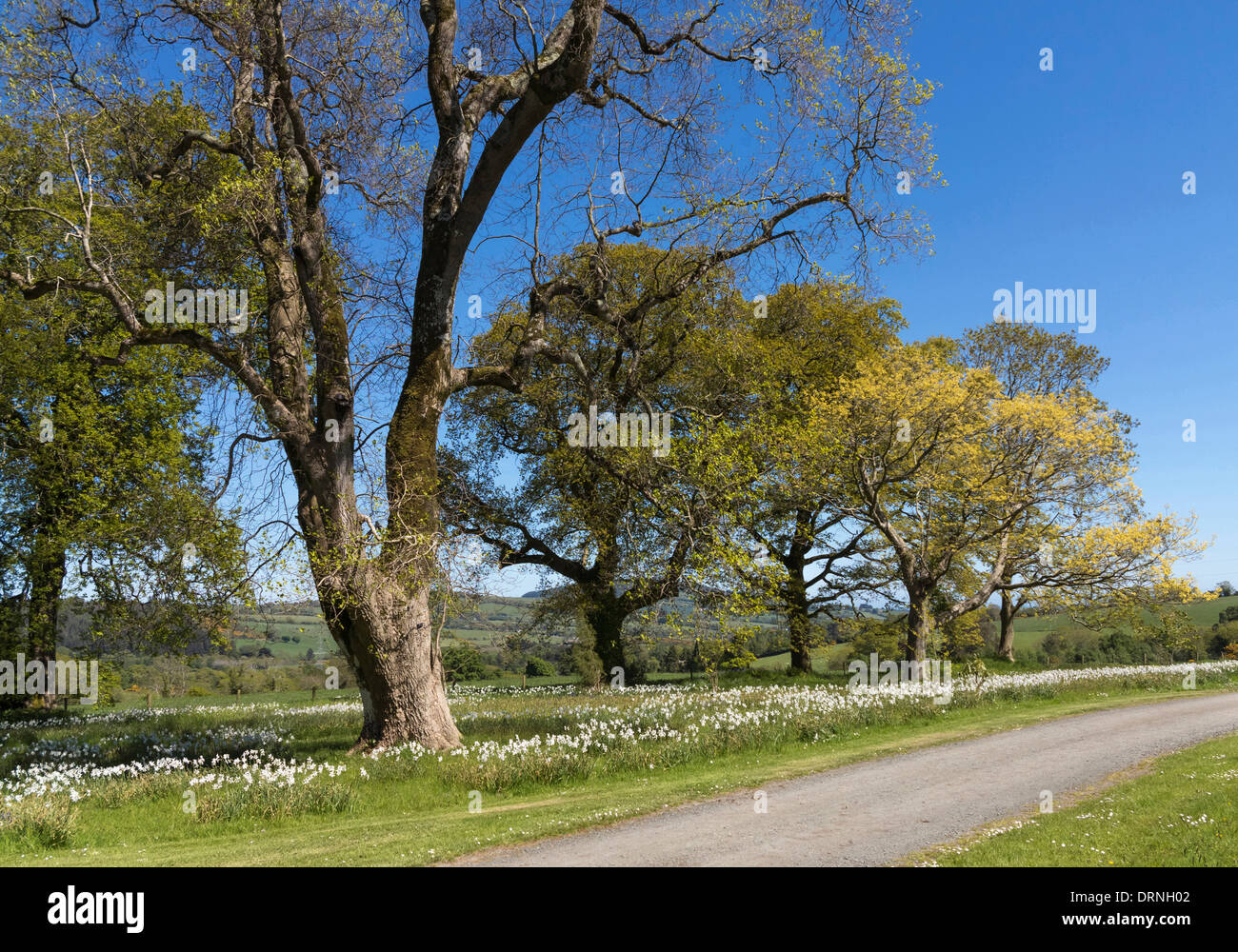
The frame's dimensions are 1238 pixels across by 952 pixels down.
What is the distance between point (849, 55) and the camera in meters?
14.7

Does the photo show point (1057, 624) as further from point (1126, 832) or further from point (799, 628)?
point (1126, 832)

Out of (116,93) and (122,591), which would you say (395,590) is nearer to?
(122,591)

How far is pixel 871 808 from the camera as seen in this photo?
8.31 metres

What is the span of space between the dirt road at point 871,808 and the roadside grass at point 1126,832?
46 cm

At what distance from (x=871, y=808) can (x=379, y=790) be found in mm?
6453

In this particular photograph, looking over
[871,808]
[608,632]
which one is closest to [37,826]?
[871,808]

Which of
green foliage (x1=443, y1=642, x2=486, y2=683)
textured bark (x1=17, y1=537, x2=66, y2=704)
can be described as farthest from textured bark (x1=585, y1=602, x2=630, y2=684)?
textured bark (x1=17, y1=537, x2=66, y2=704)

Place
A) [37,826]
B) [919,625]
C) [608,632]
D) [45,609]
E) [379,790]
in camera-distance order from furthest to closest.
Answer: [608,632] → [919,625] → [45,609] → [379,790] → [37,826]

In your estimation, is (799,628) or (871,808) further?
(799,628)

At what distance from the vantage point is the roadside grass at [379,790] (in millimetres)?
7633

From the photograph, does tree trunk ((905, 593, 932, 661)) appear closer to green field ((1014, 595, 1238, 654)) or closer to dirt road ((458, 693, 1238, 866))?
dirt road ((458, 693, 1238, 866))

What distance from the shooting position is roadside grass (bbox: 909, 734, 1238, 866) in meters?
6.04
